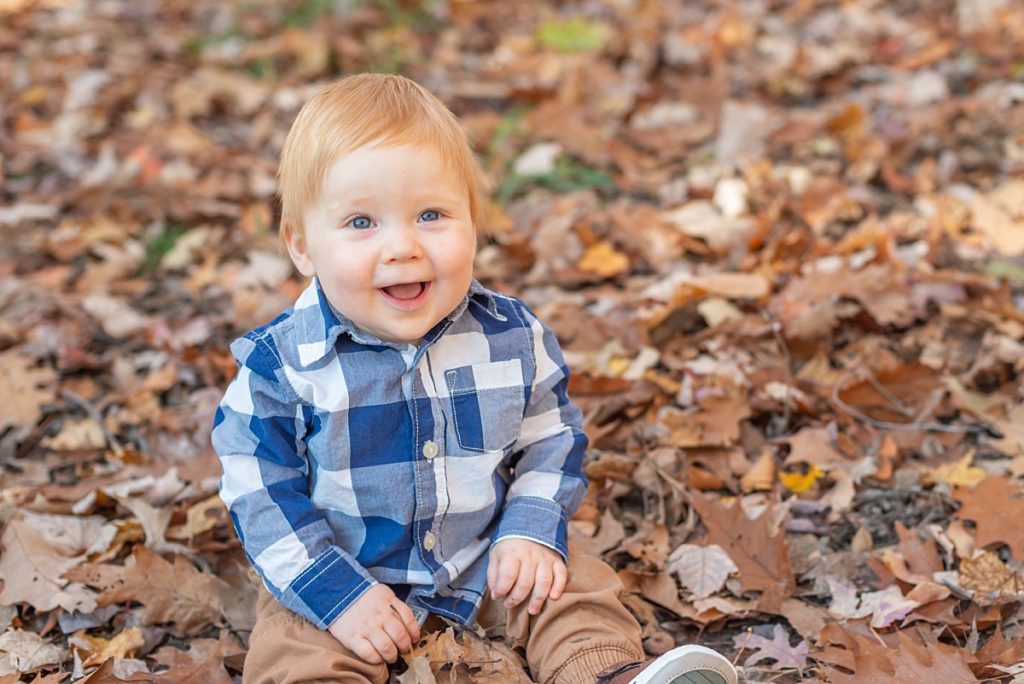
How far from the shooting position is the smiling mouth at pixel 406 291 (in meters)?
2.04

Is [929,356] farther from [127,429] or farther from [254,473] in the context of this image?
[127,429]

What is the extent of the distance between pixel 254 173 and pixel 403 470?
321cm

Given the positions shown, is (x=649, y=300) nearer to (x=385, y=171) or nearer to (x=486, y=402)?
(x=486, y=402)

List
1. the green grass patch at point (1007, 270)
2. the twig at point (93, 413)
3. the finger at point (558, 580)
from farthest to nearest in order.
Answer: the green grass patch at point (1007, 270)
the twig at point (93, 413)
the finger at point (558, 580)

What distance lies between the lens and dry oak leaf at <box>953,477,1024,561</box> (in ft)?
8.12

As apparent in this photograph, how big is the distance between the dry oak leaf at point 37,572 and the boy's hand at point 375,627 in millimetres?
744

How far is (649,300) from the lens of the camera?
363 centimetres

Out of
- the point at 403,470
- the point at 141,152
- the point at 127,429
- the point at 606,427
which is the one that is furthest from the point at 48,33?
the point at 403,470

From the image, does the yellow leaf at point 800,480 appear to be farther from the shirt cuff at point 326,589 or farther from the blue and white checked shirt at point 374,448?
the shirt cuff at point 326,589

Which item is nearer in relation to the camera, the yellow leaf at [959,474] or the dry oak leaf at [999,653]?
the dry oak leaf at [999,653]

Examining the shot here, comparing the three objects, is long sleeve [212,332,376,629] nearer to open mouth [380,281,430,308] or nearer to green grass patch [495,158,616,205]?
open mouth [380,281,430,308]

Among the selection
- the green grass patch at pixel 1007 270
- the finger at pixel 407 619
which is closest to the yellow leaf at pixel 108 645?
the finger at pixel 407 619

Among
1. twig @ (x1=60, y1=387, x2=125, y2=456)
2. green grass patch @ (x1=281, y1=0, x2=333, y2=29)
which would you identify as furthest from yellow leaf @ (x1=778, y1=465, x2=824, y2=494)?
green grass patch @ (x1=281, y1=0, x2=333, y2=29)

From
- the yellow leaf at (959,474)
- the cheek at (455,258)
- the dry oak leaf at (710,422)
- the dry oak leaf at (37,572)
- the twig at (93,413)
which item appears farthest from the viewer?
the twig at (93,413)
